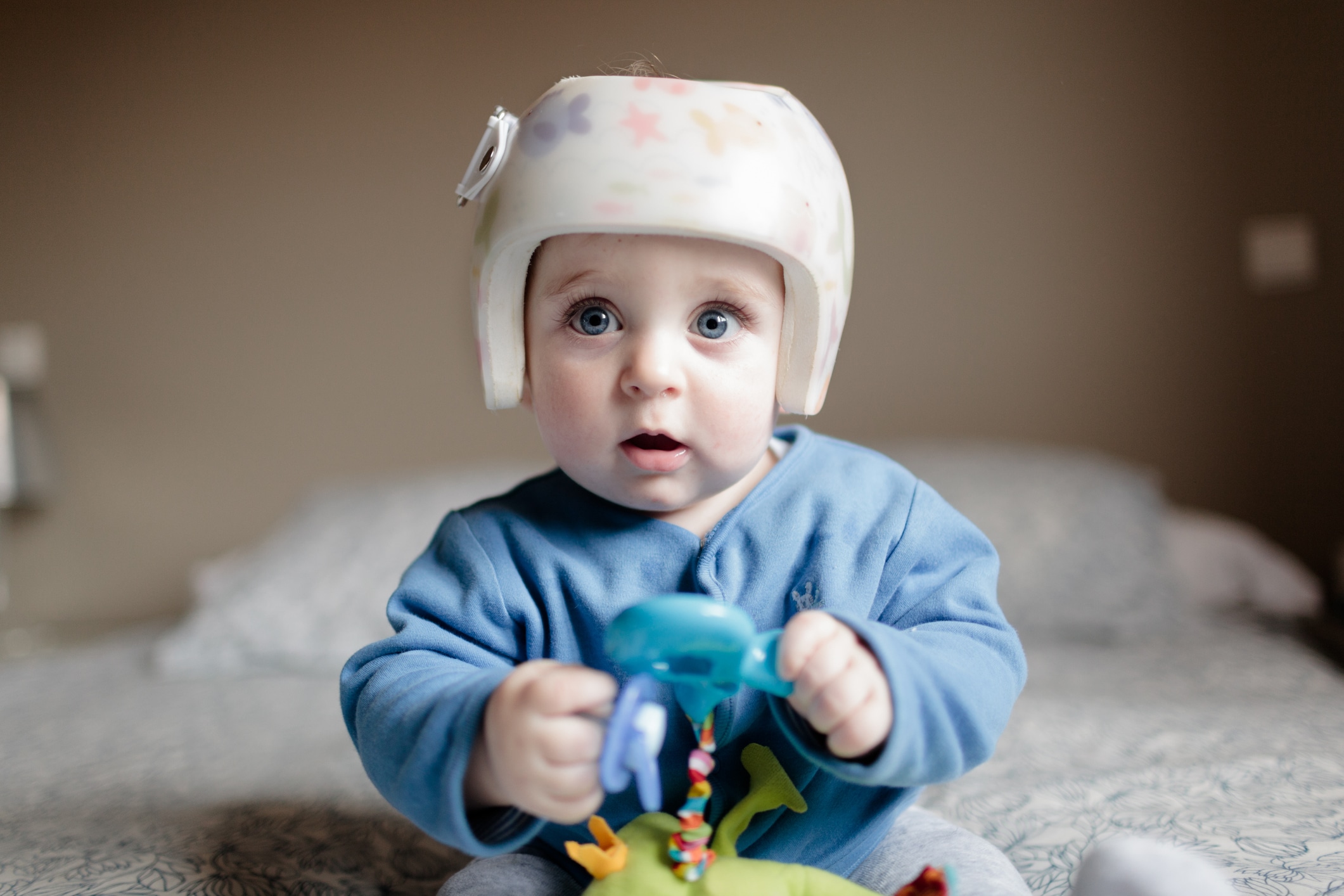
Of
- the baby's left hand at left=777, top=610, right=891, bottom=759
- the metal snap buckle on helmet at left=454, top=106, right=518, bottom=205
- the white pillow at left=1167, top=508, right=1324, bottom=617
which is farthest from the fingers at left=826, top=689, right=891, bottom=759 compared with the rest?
the white pillow at left=1167, top=508, right=1324, bottom=617

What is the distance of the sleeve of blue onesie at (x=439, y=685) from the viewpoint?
21.9 inches

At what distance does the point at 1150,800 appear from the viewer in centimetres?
96

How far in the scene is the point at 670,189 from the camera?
59cm

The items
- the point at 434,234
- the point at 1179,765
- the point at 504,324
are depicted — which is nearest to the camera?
the point at 504,324

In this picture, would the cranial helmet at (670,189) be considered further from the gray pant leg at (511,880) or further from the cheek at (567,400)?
the gray pant leg at (511,880)

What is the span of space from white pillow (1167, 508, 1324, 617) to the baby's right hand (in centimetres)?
159

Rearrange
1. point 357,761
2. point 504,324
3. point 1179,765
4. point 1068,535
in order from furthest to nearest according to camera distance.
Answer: point 1068,535
point 357,761
point 1179,765
point 504,324

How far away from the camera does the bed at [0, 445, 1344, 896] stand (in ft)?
2.74

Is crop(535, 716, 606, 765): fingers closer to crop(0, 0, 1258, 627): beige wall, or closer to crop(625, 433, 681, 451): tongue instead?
crop(625, 433, 681, 451): tongue

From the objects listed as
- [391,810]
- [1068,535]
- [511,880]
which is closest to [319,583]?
[391,810]

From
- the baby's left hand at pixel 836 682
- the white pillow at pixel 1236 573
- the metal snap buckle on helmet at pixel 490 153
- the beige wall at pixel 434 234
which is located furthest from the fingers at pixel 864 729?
the beige wall at pixel 434 234

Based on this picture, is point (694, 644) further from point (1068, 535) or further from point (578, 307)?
point (1068, 535)

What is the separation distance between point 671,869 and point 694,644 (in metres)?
0.17

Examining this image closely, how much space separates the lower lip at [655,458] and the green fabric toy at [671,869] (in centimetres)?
22
